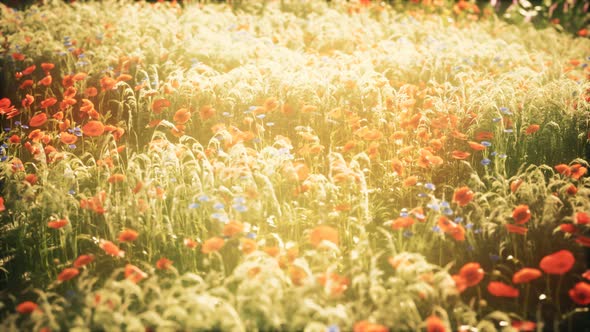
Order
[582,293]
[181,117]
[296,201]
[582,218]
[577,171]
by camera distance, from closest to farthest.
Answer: [582,293] < [582,218] < [577,171] < [296,201] < [181,117]

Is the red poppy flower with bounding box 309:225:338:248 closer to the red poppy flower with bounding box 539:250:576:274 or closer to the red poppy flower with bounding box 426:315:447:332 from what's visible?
the red poppy flower with bounding box 426:315:447:332

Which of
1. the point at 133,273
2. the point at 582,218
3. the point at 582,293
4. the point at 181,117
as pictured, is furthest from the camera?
the point at 181,117

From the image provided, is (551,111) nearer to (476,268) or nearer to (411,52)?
(411,52)

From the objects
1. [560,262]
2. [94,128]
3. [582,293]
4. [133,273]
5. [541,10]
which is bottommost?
[133,273]

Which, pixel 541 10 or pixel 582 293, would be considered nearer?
pixel 582 293

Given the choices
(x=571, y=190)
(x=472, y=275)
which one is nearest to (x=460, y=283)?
(x=472, y=275)

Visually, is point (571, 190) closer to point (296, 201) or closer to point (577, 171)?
point (577, 171)

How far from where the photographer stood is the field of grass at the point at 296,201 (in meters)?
2.12

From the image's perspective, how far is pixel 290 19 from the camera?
21.8 feet

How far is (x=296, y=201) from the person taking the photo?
2965mm

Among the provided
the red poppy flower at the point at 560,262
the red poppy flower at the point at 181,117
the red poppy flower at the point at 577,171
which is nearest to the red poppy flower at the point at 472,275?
the red poppy flower at the point at 560,262

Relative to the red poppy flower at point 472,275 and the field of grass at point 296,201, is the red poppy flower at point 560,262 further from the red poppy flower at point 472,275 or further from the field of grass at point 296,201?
the red poppy flower at point 472,275

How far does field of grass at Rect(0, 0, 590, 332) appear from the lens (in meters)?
2.12

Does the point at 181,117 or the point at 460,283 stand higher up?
the point at 181,117
